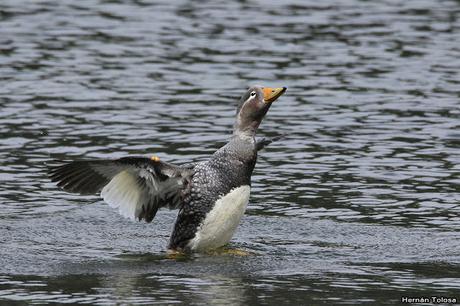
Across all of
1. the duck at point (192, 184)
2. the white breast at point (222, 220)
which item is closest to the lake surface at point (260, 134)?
the white breast at point (222, 220)

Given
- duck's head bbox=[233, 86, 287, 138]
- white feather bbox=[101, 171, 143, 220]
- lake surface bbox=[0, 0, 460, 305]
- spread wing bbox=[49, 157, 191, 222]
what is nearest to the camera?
lake surface bbox=[0, 0, 460, 305]

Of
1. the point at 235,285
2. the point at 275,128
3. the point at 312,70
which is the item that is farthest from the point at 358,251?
the point at 312,70

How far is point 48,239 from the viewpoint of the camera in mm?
13484

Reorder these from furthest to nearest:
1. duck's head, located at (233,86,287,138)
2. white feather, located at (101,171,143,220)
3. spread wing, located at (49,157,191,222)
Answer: duck's head, located at (233,86,287,138) < white feather, located at (101,171,143,220) < spread wing, located at (49,157,191,222)

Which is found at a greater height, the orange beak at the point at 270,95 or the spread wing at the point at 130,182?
the orange beak at the point at 270,95

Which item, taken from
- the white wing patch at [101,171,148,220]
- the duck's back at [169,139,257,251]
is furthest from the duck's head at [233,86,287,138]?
the white wing patch at [101,171,148,220]

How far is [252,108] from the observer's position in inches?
516

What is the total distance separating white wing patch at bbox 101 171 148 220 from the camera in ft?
42.2

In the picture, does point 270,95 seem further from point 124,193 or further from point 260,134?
point 260,134

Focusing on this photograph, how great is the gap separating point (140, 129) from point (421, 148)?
413 cm

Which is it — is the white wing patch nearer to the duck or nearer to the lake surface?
the duck

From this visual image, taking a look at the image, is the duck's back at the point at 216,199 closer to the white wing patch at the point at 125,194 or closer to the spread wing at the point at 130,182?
the spread wing at the point at 130,182

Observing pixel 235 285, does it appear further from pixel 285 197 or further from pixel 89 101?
pixel 89 101

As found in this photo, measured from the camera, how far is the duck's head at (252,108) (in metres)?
13.1
